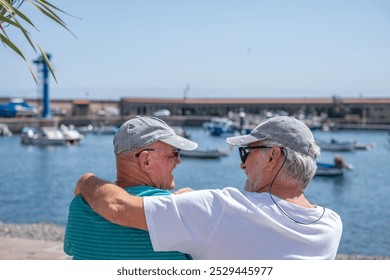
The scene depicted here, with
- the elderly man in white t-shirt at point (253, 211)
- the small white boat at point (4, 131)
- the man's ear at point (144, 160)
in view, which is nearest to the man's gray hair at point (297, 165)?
the elderly man in white t-shirt at point (253, 211)

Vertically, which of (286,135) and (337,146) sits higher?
(286,135)

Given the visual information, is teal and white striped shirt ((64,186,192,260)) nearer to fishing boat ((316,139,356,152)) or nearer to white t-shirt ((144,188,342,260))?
white t-shirt ((144,188,342,260))

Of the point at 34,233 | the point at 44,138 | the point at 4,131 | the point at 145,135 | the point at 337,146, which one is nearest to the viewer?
the point at 145,135

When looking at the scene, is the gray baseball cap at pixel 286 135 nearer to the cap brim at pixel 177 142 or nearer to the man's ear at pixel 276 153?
the man's ear at pixel 276 153

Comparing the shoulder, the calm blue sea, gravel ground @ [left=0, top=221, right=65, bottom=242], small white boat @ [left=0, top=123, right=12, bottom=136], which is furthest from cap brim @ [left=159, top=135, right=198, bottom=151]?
small white boat @ [left=0, top=123, right=12, bottom=136]

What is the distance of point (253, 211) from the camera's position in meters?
1.41

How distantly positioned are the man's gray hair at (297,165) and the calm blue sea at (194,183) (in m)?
8.61

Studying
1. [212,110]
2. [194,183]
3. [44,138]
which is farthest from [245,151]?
[212,110]

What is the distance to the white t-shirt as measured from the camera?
4.56 feet

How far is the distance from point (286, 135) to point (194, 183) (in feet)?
→ 68.3

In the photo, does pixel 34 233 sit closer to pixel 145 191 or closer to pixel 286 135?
pixel 145 191

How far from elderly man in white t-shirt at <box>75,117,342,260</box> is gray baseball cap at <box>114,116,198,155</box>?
0.40ft

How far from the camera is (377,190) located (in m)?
21.9
